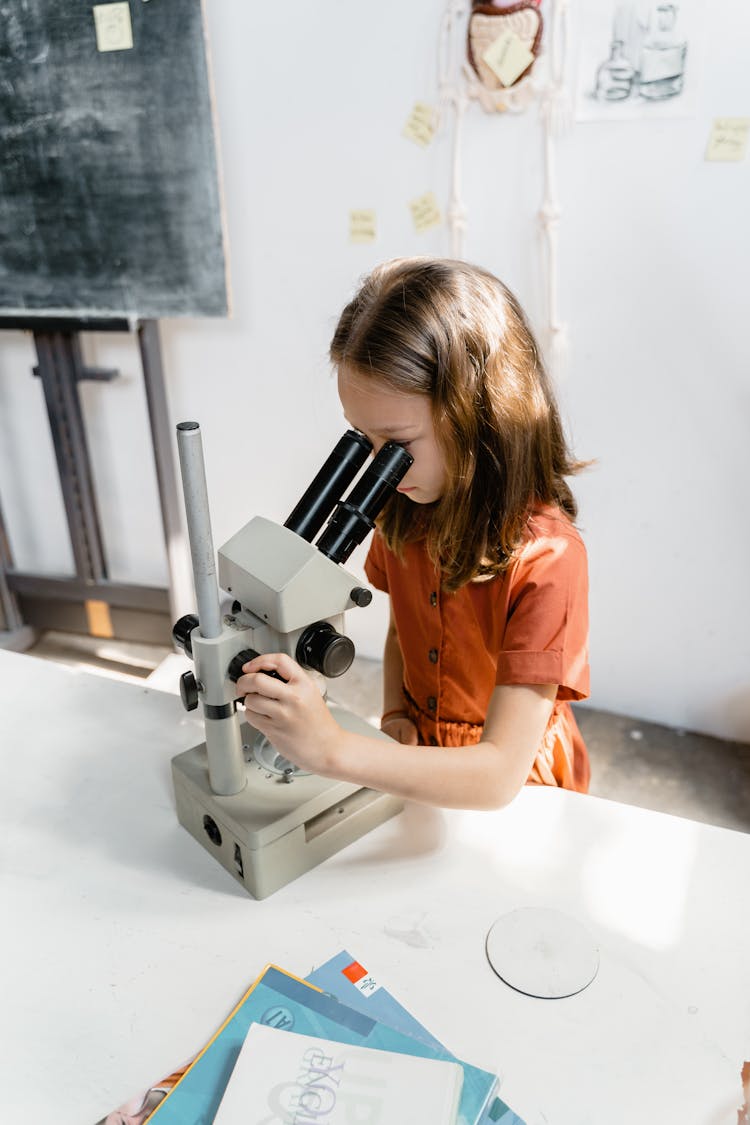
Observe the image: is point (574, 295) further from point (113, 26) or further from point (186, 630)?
point (186, 630)

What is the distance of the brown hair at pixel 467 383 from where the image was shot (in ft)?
3.10

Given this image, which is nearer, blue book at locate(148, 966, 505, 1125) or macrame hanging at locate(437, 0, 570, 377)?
blue book at locate(148, 966, 505, 1125)

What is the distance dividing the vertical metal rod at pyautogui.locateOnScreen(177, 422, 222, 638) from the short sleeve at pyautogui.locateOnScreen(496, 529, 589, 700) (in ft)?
1.18

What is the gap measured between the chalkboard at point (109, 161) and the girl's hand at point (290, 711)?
63.2 inches

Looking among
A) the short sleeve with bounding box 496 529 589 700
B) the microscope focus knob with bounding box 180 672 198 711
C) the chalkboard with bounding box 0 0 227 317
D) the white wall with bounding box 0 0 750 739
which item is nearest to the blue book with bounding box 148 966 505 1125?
the microscope focus knob with bounding box 180 672 198 711

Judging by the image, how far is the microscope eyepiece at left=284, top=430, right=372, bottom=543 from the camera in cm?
88

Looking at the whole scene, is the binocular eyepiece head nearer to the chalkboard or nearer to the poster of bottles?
the poster of bottles

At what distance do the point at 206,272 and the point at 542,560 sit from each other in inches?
59.4

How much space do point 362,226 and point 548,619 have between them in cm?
146

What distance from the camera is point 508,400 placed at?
100 cm

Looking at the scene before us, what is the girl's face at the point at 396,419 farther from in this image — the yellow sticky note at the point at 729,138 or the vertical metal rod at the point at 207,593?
the yellow sticky note at the point at 729,138

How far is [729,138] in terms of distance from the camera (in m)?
1.78

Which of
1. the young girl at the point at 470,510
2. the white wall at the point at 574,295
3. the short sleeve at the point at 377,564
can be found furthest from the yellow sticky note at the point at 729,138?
the short sleeve at the point at 377,564

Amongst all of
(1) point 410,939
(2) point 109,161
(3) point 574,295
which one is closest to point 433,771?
(1) point 410,939
